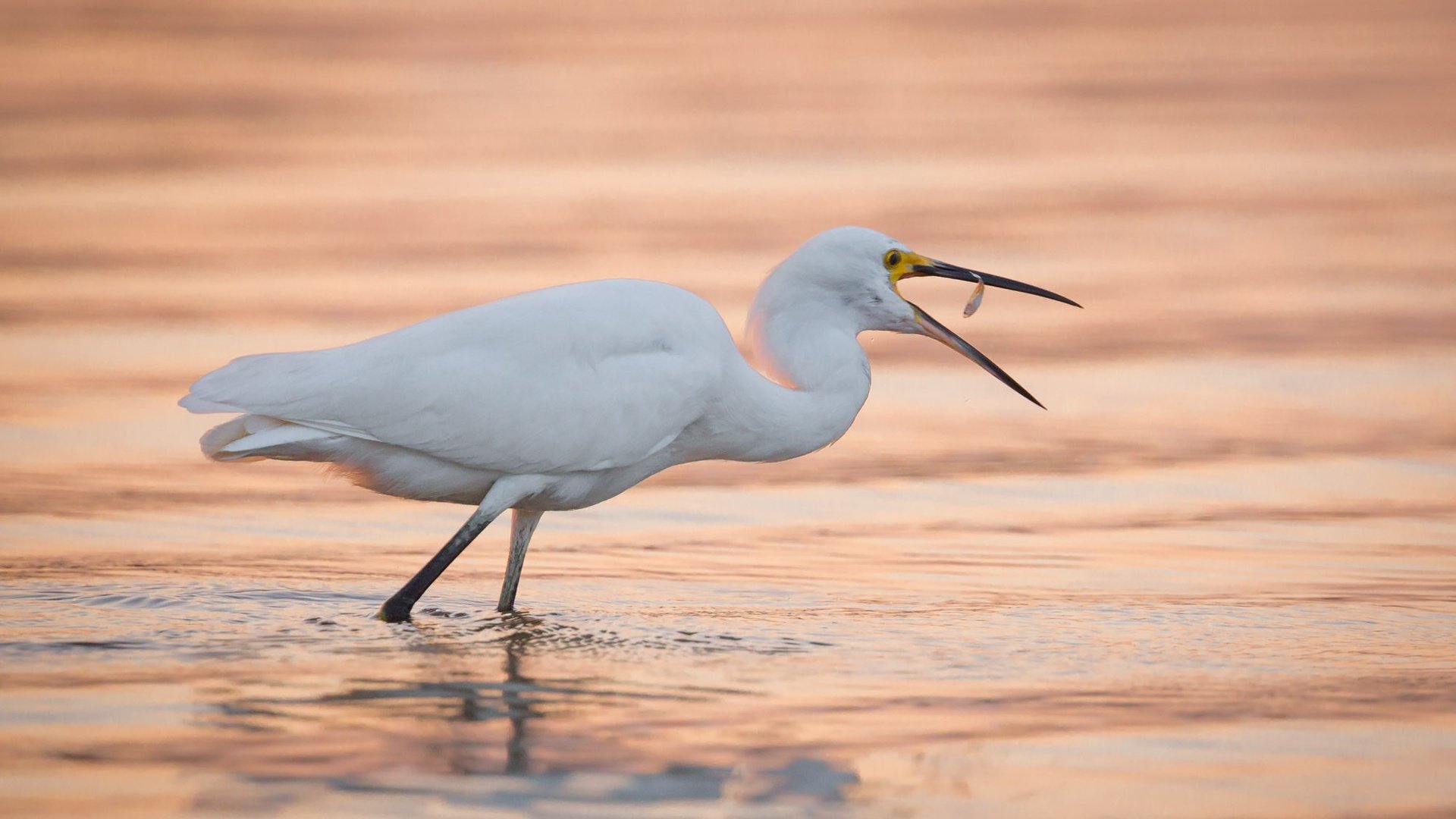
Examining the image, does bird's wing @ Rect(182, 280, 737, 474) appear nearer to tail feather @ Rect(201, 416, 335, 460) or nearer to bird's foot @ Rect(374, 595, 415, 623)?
tail feather @ Rect(201, 416, 335, 460)

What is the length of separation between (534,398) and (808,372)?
1.09 m

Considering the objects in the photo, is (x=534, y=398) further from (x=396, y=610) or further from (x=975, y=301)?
(x=975, y=301)

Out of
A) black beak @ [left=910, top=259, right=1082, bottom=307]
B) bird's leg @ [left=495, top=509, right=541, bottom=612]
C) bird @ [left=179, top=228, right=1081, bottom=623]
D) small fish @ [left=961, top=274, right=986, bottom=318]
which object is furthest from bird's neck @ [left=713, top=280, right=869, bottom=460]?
bird's leg @ [left=495, top=509, right=541, bottom=612]

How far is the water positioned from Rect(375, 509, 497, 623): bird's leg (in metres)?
0.09

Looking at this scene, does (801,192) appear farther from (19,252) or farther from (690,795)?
(690,795)

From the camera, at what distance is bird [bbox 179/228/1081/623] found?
7.61 metres

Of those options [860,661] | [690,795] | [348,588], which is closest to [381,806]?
[690,795]

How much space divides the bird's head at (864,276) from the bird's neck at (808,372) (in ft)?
0.15

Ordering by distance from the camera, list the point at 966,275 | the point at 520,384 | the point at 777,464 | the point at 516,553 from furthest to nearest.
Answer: the point at 777,464, the point at 966,275, the point at 516,553, the point at 520,384

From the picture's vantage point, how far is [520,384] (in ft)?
25.4

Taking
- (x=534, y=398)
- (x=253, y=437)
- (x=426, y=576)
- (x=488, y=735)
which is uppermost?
(x=534, y=398)

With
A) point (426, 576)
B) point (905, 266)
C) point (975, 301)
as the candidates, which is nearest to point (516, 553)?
point (426, 576)

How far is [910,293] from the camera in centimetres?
1312

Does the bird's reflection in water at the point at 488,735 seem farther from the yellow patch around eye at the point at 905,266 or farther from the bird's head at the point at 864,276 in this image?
the yellow patch around eye at the point at 905,266
